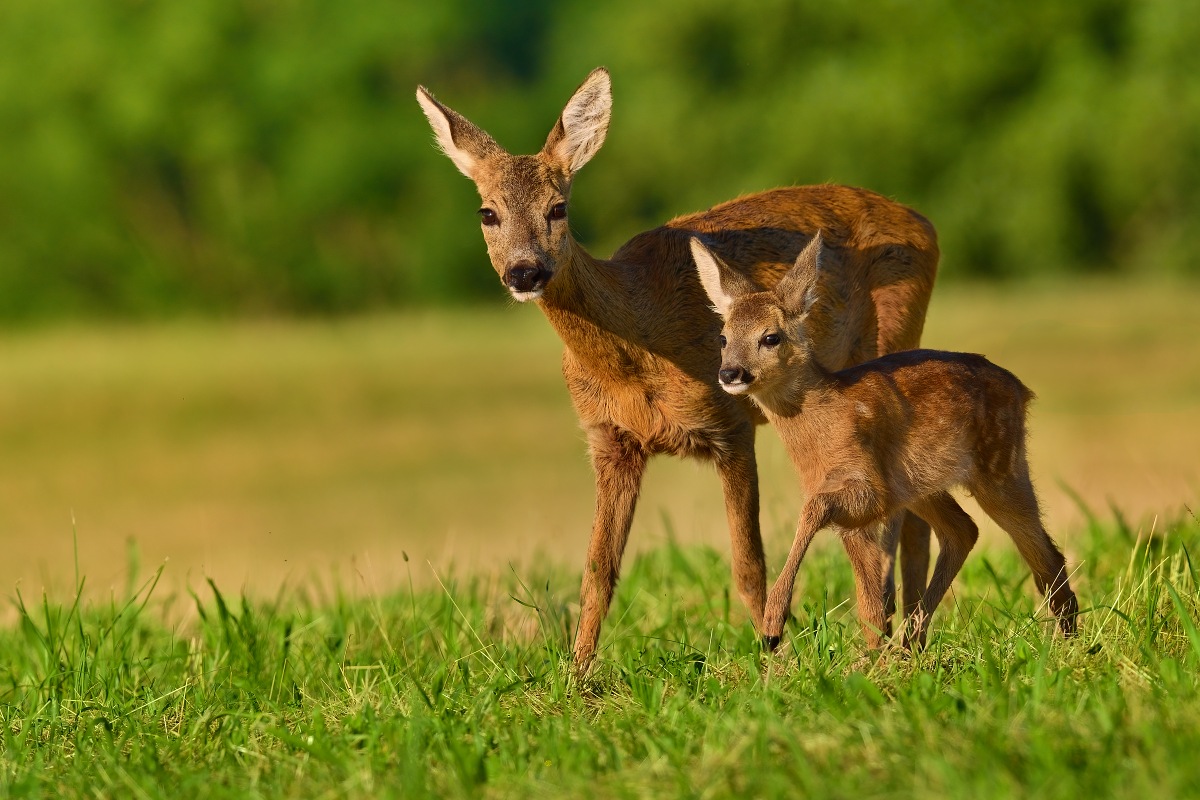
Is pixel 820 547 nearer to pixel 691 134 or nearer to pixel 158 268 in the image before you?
pixel 691 134

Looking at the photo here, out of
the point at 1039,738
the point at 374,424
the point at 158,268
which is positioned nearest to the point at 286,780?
the point at 1039,738

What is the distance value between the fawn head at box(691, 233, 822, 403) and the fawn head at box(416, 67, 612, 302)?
29.3 inches

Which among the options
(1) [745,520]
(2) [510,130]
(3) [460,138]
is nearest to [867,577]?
(1) [745,520]

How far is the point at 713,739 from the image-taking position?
451cm

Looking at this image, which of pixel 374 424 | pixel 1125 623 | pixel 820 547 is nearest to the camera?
pixel 1125 623

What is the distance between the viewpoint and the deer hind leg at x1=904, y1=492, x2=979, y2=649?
6.48 metres

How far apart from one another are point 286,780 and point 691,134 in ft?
105

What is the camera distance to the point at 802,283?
6.23 metres

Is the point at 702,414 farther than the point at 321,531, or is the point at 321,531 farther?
the point at 321,531

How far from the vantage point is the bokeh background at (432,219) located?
22141 mm

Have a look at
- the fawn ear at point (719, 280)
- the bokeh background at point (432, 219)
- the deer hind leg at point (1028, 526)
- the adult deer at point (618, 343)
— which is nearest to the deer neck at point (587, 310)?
the adult deer at point (618, 343)

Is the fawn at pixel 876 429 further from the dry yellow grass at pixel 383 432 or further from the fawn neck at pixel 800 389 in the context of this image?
the dry yellow grass at pixel 383 432

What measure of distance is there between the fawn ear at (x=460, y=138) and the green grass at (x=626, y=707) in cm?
193

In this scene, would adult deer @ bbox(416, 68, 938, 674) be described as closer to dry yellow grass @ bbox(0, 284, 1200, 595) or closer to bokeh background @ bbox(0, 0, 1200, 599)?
dry yellow grass @ bbox(0, 284, 1200, 595)
